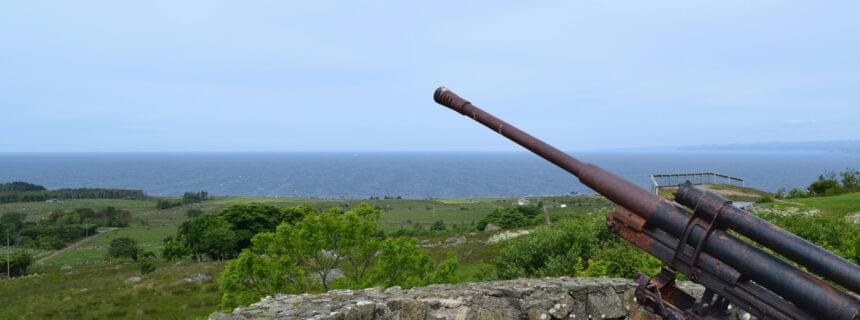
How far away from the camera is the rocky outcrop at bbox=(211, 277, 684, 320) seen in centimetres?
662

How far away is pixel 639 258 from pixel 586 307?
425 cm

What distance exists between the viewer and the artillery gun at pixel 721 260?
154 inches

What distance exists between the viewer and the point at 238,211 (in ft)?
157

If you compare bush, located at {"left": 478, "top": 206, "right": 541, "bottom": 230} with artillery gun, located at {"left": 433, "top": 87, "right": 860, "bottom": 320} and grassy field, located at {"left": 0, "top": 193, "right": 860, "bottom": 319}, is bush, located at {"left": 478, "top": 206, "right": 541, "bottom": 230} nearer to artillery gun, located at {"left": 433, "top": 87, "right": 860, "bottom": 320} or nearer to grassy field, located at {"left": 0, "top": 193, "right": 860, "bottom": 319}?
grassy field, located at {"left": 0, "top": 193, "right": 860, "bottom": 319}

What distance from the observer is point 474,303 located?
23.5ft

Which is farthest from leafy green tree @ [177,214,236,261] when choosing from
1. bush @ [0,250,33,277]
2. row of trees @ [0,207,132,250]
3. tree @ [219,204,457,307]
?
row of trees @ [0,207,132,250]

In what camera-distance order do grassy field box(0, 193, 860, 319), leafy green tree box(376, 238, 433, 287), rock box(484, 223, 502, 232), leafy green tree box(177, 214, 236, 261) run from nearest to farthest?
leafy green tree box(376, 238, 433, 287) → grassy field box(0, 193, 860, 319) → rock box(484, 223, 502, 232) → leafy green tree box(177, 214, 236, 261)

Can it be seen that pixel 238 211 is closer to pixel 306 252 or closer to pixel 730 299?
pixel 306 252

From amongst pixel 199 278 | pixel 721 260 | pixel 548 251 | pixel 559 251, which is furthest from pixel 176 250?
pixel 721 260

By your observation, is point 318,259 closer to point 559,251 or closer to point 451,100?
point 559,251

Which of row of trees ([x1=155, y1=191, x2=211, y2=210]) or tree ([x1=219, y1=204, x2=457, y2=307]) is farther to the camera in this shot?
row of trees ([x1=155, y1=191, x2=211, y2=210])

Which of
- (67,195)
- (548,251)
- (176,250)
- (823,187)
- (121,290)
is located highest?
(823,187)

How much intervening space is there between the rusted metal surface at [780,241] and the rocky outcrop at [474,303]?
3.50m

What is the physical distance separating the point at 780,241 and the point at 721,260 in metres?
0.42
